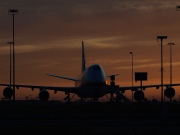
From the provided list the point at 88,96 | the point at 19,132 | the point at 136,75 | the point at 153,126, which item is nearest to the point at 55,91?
the point at 88,96

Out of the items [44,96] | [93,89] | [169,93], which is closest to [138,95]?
[169,93]

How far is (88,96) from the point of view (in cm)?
8869

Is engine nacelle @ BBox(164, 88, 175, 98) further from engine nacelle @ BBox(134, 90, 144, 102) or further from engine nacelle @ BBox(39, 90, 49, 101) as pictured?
engine nacelle @ BBox(39, 90, 49, 101)

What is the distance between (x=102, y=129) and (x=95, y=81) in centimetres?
4308

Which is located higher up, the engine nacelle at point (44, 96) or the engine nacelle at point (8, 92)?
the engine nacelle at point (8, 92)

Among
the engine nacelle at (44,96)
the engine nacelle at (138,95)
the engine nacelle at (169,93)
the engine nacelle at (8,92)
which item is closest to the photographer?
the engine nacelle at (8,92)

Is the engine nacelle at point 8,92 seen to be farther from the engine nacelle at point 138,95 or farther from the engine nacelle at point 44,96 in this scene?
the engine nacelle at point 138,95

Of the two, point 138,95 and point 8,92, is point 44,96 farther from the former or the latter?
point 138,95

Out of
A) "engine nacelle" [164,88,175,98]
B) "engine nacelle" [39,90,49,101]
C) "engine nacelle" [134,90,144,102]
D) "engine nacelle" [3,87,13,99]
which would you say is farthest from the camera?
"engine nacelle" [134,90,144,102]

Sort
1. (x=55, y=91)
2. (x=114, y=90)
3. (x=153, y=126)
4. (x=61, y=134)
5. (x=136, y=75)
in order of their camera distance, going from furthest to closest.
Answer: (x=55, y=91) → (x=114, y=90) → (x=136, y=75) → (x=153, y=126) → (x=61, y=134)

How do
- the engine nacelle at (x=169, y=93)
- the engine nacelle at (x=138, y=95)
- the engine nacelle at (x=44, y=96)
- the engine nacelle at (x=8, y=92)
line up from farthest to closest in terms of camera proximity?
the engine nacelle at (x=138, y=95)
the engine nacelle at (x=44, y=96)
the engine nacelle at (x=169, y=93)
the engine nacelle at (x=8, y=92)

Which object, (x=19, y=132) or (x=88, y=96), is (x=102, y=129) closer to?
(x=19, y=132)

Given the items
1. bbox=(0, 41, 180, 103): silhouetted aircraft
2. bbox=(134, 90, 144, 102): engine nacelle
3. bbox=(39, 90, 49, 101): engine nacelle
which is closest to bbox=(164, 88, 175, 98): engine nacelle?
bbox=(0, 41, 180, 103): silhouetted aircraft

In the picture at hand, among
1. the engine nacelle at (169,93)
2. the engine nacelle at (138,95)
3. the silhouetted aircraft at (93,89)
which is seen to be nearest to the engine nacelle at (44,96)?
the silhouetted aircraft at (93,89)
